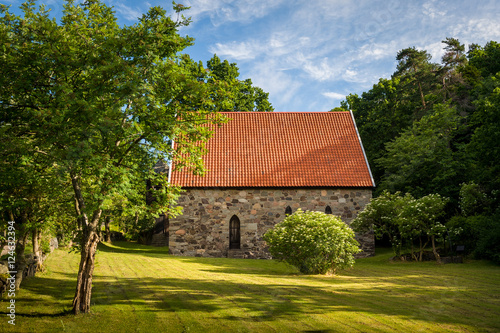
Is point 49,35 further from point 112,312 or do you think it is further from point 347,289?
point 347,289

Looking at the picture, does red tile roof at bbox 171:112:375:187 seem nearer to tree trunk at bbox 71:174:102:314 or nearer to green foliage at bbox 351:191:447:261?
green foliage at bbox 351:191:447:261

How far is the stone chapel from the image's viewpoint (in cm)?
1925

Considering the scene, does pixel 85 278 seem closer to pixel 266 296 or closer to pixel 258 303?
pixel 258 303

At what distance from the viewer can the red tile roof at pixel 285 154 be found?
64.7ft

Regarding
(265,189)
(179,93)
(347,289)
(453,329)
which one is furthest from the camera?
(265,189)

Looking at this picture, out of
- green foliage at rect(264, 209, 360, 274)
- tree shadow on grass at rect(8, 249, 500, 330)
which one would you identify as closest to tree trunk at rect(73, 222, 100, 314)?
tree shadow on grass at rect(8, 249, 500, 330)

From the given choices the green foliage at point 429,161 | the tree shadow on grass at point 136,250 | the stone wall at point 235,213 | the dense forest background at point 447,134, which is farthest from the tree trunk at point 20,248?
the green foliage at point 429,161

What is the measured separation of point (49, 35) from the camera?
6484 millimetres

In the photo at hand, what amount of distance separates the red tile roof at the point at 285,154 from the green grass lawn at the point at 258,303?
7639mm

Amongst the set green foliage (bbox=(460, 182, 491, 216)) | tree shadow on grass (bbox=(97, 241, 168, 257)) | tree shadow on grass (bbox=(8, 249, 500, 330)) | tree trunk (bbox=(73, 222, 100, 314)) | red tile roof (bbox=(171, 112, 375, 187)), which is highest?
red tile roof (bbox=(171, 112, 375, 187))

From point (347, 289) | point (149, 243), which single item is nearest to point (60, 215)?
point (347, 289)

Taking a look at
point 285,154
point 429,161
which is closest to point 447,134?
point 429,161

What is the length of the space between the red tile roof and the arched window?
1874mm

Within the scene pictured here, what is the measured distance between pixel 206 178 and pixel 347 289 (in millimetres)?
11351
